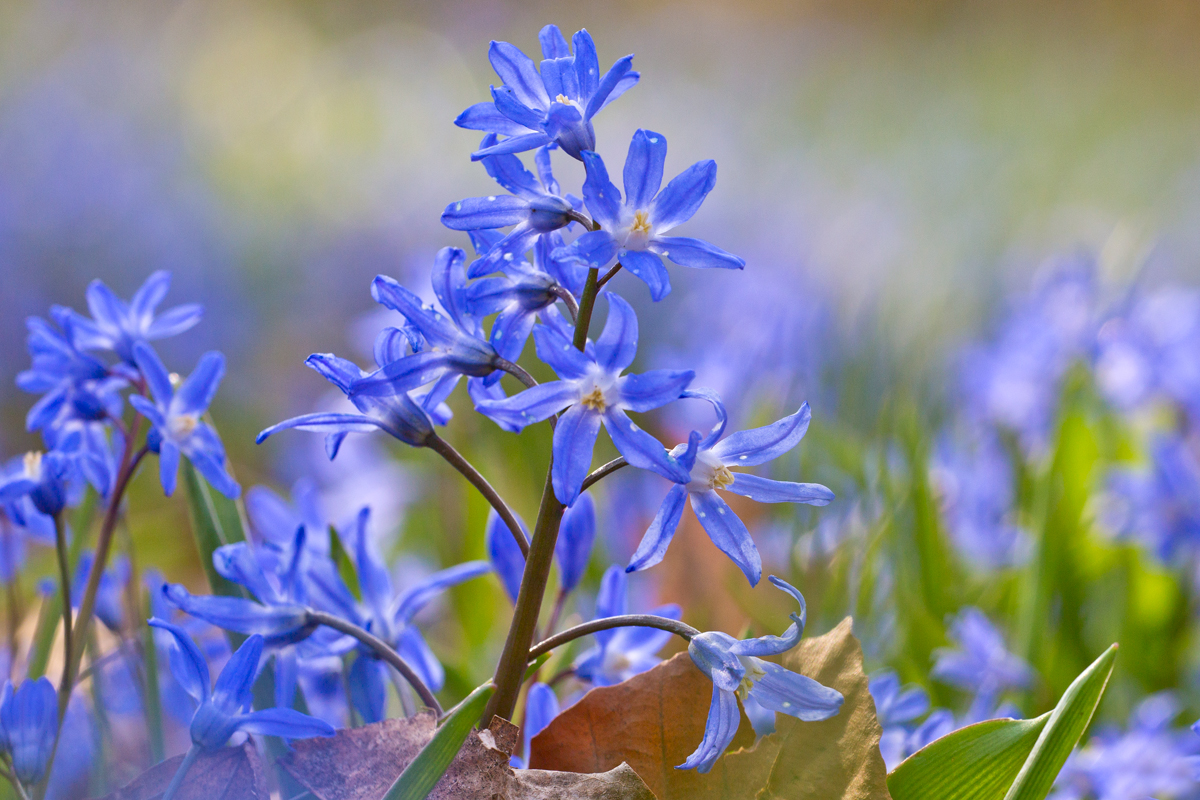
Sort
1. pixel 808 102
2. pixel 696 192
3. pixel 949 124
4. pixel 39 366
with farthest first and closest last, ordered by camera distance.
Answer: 1. pixel 808 102
2. pixel 949 124
3. pixel 39 366
4. pixel 696 192

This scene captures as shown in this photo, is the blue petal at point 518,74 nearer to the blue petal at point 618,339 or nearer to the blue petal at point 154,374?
the blue petal at point 618,339

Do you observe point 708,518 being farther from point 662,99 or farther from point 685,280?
point 662,99

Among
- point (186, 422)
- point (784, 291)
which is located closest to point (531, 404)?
point (186, 422)

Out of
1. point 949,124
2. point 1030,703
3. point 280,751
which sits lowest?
point 1030,703

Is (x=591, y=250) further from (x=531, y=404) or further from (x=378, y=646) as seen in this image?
(x=378, y=646)

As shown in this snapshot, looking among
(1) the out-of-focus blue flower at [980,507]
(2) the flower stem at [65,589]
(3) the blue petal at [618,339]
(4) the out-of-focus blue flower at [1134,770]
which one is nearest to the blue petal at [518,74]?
(3) the blue petal at [618,339]

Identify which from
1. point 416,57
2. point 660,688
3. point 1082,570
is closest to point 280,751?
point 660,688
